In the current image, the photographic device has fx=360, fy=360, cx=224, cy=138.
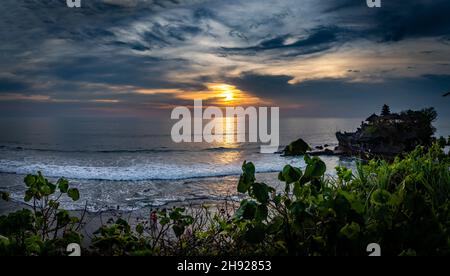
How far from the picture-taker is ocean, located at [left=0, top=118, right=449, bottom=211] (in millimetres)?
10469

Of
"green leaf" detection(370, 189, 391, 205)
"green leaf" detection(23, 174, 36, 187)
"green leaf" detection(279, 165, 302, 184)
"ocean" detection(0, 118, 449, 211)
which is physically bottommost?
"ocean" detection(0, 118, 449, 211)

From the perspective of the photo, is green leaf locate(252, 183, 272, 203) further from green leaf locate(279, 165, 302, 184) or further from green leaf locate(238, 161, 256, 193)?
green leaf locate(279, 165, 302, 184)

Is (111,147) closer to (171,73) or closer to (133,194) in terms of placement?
(133,194)

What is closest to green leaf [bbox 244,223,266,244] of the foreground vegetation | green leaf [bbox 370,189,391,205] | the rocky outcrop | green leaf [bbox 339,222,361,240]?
the foreground vegetation

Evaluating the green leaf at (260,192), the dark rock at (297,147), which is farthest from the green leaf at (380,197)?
the green leaf at (260,192)

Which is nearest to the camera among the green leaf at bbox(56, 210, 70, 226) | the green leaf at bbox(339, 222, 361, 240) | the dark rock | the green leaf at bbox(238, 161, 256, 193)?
the green leaf at bbox(339, 222, 361, 240)

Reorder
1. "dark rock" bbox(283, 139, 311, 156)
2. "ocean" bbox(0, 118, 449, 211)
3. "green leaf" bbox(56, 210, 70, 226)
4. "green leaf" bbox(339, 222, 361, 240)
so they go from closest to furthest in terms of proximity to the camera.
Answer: "green leaf" bbox(339, 222, 361, 240), "dark rock" bbox(283, 139, 311, 156), "green leaf" bbox(56, 210, 70, 226), "ocean" bbox(0, 118, 449, 211)

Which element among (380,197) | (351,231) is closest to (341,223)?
(351,231)

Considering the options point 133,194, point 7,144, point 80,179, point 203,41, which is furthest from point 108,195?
point 7,144

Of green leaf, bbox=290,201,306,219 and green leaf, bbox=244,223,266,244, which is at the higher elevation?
green leaf, bbox=290,201,306,219

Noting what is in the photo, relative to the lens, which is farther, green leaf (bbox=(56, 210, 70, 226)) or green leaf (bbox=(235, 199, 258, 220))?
green leaf (bbox=(56, 210, 70, 226))

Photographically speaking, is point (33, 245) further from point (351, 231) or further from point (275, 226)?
point (351, 231)

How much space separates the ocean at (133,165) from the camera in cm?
1047
